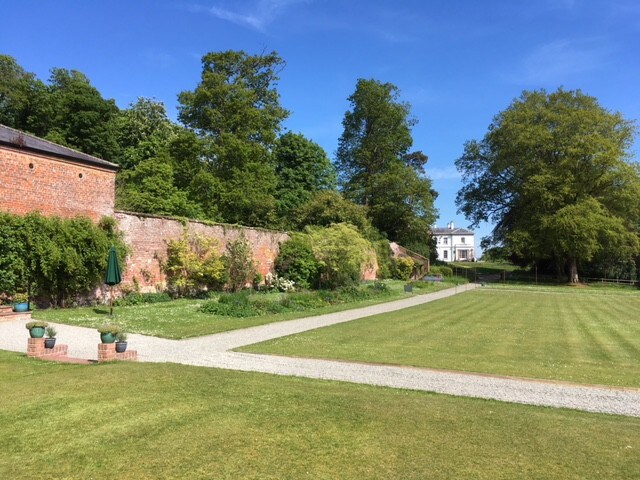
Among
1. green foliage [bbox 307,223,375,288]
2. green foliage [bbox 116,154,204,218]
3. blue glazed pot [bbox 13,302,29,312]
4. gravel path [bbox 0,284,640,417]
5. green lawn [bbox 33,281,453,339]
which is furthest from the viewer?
green foliage [bbox 116,154,204,218]

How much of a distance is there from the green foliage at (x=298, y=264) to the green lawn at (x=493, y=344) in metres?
10.2

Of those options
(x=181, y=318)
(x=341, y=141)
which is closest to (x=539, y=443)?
(x=181, y=318)

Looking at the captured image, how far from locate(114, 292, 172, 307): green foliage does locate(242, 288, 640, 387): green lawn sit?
8.77 metres

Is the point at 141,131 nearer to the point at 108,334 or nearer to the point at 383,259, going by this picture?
the point at 383,259

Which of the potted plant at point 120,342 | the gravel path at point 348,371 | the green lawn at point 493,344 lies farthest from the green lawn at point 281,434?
the green lawn at point 493,344

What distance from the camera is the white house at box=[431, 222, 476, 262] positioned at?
115062 millimetres

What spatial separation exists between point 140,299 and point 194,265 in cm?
324

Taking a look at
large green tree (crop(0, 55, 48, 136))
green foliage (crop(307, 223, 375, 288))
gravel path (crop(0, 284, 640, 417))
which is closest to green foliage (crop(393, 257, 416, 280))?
green foliage (crop(307, 223, 375, 288))

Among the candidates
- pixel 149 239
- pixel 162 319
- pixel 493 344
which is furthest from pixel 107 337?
pixel 149 239

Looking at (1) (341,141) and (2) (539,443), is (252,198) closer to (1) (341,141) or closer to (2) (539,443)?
(1) (341,141)

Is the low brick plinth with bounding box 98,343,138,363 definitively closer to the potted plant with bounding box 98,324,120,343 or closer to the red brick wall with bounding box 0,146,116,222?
the potted plant with bounding box 98,324,120,343

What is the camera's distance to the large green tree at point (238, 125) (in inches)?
1428

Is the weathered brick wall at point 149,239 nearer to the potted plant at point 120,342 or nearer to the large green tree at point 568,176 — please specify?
the potted plant at point 120,342

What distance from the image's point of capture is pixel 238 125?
1490 inches
